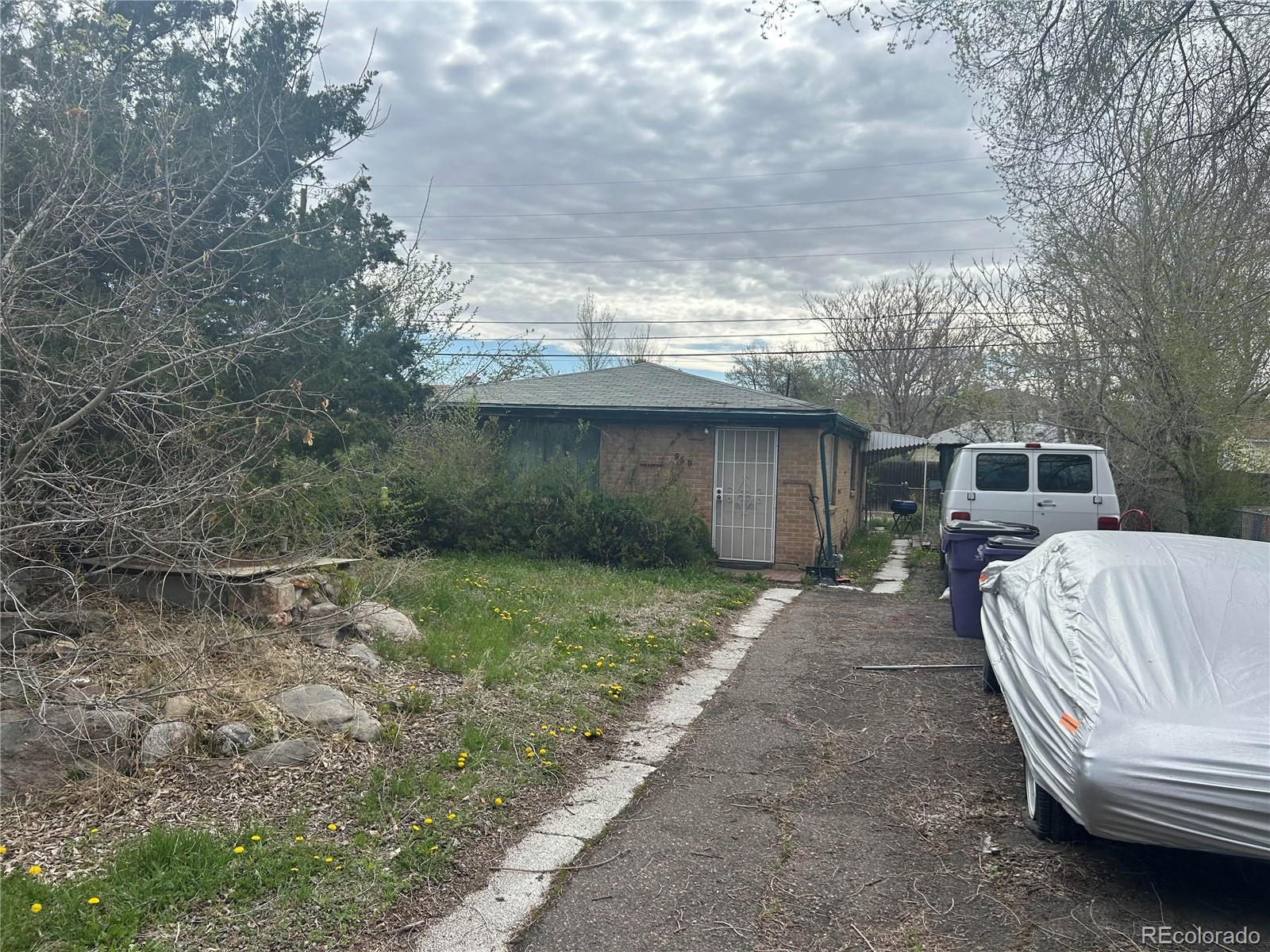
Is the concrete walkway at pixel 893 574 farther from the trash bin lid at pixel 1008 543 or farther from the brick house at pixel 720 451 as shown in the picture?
the trash bin lid at pixel 1008 543

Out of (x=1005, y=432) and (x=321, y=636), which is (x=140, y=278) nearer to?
(x=321, y=636)

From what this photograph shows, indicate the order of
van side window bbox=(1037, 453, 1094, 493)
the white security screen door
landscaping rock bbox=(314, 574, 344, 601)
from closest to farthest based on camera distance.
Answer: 1. landscaping rock bbox=(314, 574, 344, 601)
2. van side window bbox=(1037, 453, 1094, 493)
3. the white security screen door

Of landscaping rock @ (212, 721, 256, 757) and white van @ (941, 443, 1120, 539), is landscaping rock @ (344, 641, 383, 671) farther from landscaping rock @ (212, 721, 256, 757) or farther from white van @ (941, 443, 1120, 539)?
white van @ (941, 443, 1120, 539)

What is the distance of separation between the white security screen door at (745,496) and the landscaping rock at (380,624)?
703cm

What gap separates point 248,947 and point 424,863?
80 centimetres

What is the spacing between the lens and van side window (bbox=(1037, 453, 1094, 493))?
10617 millimetres

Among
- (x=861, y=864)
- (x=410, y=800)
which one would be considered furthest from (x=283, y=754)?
(x=861, y=864)

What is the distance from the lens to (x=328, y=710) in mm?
4941

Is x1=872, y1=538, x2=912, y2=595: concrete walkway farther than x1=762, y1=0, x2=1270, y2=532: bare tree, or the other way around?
x1=872, y1=538, x2=912, y2=595: concrete walkway

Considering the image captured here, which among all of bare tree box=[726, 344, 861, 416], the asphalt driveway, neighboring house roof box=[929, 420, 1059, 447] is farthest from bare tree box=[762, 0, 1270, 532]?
bare tree box=[726, 344, 861, 416]

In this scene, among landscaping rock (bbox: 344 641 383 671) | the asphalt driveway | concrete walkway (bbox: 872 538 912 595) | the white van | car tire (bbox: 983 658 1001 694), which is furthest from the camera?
concrete walkway (bbox: 872 538 912 595)

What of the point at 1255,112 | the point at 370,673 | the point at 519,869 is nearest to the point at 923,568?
the point at 1255,112

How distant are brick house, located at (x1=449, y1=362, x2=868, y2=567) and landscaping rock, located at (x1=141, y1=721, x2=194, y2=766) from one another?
8884mm

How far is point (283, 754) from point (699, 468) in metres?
9.43
